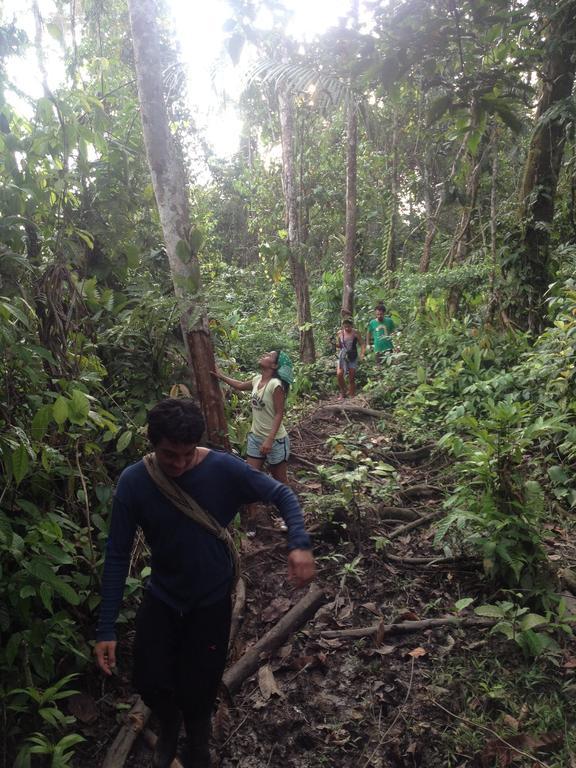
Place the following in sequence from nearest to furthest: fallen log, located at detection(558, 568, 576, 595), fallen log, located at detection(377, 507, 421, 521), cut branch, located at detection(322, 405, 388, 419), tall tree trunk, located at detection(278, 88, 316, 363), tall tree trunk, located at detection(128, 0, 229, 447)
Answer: fallen log, located at detection(558, 568, 576, 595)
tall tree trunk, located at detection(128, 0, 229, 447)
fallen log, located at detection(377, 507, 421, 521)
cut branch, located at detection(322, 405, 388, 419)
tall tree trunk, located at detection(278, 88, 316, 363)

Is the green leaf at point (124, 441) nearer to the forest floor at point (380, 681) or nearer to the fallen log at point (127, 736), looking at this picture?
the forest floor at point (380, 681)

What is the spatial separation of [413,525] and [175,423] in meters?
3.43

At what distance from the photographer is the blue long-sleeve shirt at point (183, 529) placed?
2.45 metres

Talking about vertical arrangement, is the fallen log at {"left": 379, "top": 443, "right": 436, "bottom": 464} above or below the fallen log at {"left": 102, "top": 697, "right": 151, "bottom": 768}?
above

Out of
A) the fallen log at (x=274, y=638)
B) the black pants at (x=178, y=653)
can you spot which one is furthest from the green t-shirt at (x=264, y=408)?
the black pants at (x=178, y=653)

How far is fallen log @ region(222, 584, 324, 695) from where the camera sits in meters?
3.33

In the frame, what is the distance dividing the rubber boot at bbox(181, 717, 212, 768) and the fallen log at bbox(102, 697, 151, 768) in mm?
340

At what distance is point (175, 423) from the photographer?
7.65ft

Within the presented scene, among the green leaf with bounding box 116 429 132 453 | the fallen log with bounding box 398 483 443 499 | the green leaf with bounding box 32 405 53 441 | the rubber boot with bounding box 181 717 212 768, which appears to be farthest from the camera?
the fallen log with bounding box 398 483 443 499

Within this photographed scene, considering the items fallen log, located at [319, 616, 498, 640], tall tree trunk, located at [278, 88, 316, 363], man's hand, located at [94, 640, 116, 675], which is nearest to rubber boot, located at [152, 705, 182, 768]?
man's hand, located at [94, 640, 116, 675]

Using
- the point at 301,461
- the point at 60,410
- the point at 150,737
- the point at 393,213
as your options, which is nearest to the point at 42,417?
the point at 60,410

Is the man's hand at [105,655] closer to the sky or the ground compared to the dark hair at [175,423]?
closer to the ground

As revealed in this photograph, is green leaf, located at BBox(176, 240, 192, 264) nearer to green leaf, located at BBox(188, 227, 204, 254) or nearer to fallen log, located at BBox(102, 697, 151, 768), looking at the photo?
green leaf, located at BBox(188, 227, 204, 254)

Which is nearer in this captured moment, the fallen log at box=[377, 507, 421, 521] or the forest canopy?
the forest canopy
